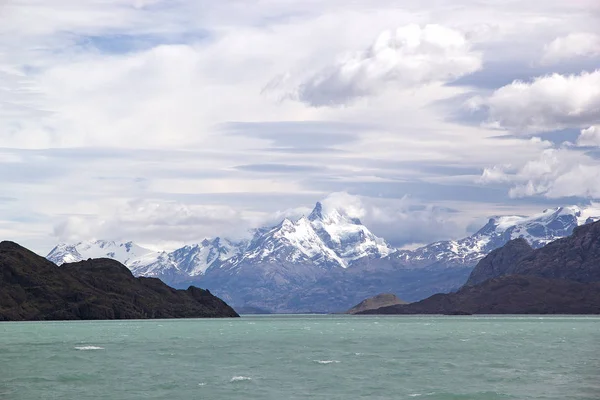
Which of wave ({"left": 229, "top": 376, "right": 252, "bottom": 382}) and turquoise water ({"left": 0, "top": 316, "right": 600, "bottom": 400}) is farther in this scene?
wave ({"left": 229, "top": 376, "right": 252, "bottom": 382})

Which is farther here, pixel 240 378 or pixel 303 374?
pixel 303 374

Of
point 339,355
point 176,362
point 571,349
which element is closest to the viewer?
point 176,362

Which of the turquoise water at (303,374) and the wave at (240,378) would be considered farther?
the wave at (240,378)

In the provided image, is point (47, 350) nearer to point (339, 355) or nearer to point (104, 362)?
point (104, 362)

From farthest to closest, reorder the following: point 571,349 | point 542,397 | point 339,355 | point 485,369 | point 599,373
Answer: point 571,349 → point 339,355 → point 485,369 → point 599,373 → point 542,397

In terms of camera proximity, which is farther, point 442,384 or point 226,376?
point 226,376

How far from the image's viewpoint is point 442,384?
121062 mm

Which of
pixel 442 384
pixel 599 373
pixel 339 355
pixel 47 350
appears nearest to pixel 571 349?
pixel 339 355

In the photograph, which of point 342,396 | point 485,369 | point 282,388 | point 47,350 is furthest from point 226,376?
point 47,350

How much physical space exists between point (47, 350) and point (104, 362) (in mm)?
42372

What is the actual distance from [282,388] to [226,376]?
1794 cm

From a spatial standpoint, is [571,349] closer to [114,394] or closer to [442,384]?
[442,384]

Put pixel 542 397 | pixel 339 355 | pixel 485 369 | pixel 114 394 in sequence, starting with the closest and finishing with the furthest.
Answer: pixel 542 397
pixel 114 394
pixel 485 369
pixel 339 355

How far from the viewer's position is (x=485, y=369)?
464ft
